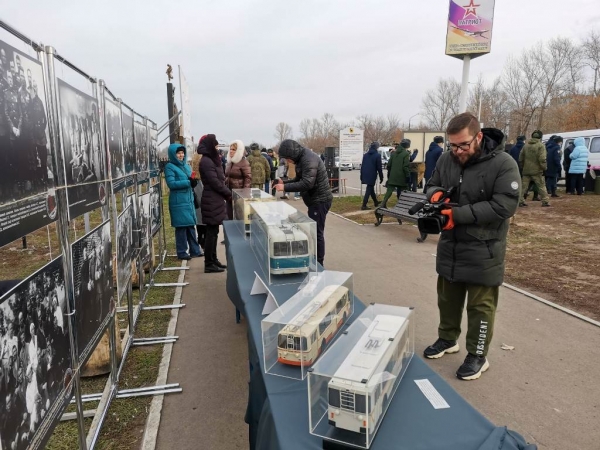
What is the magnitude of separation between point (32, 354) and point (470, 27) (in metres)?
11.0

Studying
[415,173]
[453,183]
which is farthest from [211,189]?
[415,173]

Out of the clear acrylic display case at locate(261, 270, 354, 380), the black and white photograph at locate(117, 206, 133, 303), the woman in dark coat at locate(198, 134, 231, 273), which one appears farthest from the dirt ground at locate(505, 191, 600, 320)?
the black and white photograph at locate(117, 206, 133, 303)

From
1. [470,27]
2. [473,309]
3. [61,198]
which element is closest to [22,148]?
[61,198]

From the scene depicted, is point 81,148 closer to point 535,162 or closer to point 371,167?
point 371,167

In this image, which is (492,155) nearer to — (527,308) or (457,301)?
(457,301)

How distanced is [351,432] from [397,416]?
216 mm

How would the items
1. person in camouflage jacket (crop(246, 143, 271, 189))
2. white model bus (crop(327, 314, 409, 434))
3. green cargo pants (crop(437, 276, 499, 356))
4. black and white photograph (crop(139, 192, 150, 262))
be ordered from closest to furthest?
1. white model bus (crop(327, 314, 409, 434))
2. green cargo pants (crop(437, 276, 499, 356))
3. black and white photograph (crop(139, 192, 150, 262))
4. person in camouflage jacket (crop(246, 143, 271, 189))

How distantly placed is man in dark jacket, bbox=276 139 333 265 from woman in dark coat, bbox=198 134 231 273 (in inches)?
45.6

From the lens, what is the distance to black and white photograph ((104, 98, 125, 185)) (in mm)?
3158

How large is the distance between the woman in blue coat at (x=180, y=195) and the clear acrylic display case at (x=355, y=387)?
4988 mm

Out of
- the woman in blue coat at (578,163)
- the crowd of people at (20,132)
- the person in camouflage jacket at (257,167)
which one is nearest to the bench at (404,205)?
the person in camouflage jacket at (257,167)

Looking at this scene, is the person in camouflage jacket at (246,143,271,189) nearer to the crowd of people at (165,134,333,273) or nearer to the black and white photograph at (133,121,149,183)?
the crowd of people at (165,134,333,273)

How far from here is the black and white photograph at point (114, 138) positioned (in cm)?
316

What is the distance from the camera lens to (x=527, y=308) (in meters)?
4.54
